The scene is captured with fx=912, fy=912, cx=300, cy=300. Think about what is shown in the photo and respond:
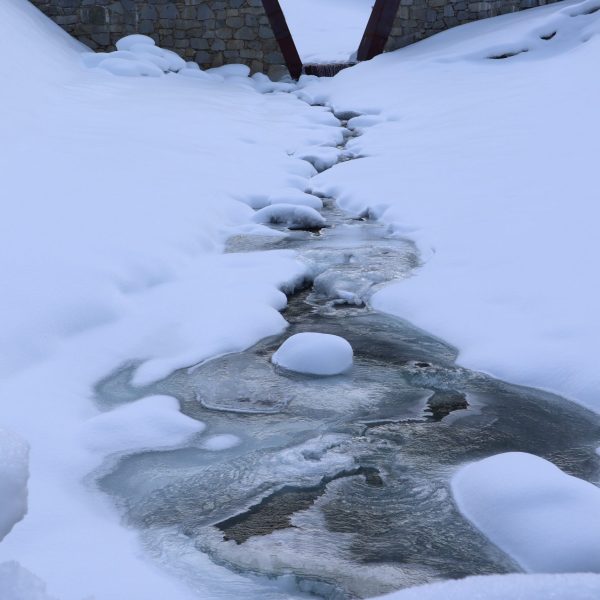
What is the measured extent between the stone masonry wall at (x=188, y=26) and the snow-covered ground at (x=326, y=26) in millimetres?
2515

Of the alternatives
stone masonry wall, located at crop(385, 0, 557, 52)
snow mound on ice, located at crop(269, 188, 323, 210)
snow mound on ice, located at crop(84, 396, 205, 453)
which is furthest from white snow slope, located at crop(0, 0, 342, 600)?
stone masonry wall, located at crop(385, 0, 557, 52)

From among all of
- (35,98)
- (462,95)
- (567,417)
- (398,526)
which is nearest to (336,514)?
(398,526)

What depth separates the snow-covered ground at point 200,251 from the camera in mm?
2150

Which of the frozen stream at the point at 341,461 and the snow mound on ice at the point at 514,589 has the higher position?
the snow mound on ice at the point at 514,589

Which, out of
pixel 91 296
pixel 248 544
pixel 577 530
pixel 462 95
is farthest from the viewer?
pixel 462 95

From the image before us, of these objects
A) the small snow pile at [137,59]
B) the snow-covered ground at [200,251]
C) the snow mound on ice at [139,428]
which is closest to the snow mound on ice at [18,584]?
the snow-covered ground at [200,251]

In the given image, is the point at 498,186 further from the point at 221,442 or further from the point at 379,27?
the point at 379,27

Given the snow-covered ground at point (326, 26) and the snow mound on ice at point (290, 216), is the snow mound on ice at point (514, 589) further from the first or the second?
the snow-covered ground at point (326, 26)

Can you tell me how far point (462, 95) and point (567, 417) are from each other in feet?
22.1

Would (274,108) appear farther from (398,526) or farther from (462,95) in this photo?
(398,526)

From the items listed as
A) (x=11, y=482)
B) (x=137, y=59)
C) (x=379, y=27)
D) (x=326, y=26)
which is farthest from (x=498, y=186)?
(x=326, y=26)

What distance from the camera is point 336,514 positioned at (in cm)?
227

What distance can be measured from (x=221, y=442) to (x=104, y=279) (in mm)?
1357

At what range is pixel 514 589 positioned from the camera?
5.24 ft
